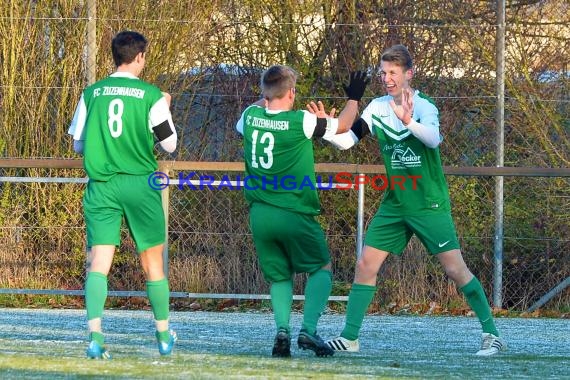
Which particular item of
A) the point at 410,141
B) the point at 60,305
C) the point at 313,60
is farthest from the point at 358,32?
the point at 410,141

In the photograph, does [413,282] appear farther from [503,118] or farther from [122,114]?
[122,114]

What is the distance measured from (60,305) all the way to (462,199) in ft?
12.6

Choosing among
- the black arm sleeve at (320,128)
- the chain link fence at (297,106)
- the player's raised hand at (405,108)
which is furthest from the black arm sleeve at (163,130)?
the chain link fence at (297,106)

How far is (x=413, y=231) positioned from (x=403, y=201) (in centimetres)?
20

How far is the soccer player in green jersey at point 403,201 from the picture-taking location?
7098 mm

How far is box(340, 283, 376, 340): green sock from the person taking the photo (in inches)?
283

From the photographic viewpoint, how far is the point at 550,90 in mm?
11422

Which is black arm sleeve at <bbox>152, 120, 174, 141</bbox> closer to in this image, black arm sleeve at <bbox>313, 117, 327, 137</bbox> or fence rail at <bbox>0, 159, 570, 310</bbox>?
black arm sleeve at <bbox>313, 117, 327, 137</bbox>

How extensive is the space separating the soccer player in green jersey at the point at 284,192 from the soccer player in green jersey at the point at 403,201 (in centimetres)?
37

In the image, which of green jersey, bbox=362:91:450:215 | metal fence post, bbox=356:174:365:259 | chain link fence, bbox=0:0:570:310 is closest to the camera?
green jersey, bbox=362:91:450:215

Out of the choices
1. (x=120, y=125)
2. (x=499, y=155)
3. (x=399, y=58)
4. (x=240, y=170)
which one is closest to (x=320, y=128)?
(x=399, y=58)

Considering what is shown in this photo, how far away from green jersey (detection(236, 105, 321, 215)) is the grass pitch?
88 centimetres

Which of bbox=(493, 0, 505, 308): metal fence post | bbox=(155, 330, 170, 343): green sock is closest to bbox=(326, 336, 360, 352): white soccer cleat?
bbox=(155, 330, 170, 343): green sock

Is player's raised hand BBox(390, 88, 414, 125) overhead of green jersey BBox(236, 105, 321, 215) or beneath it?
overhead
